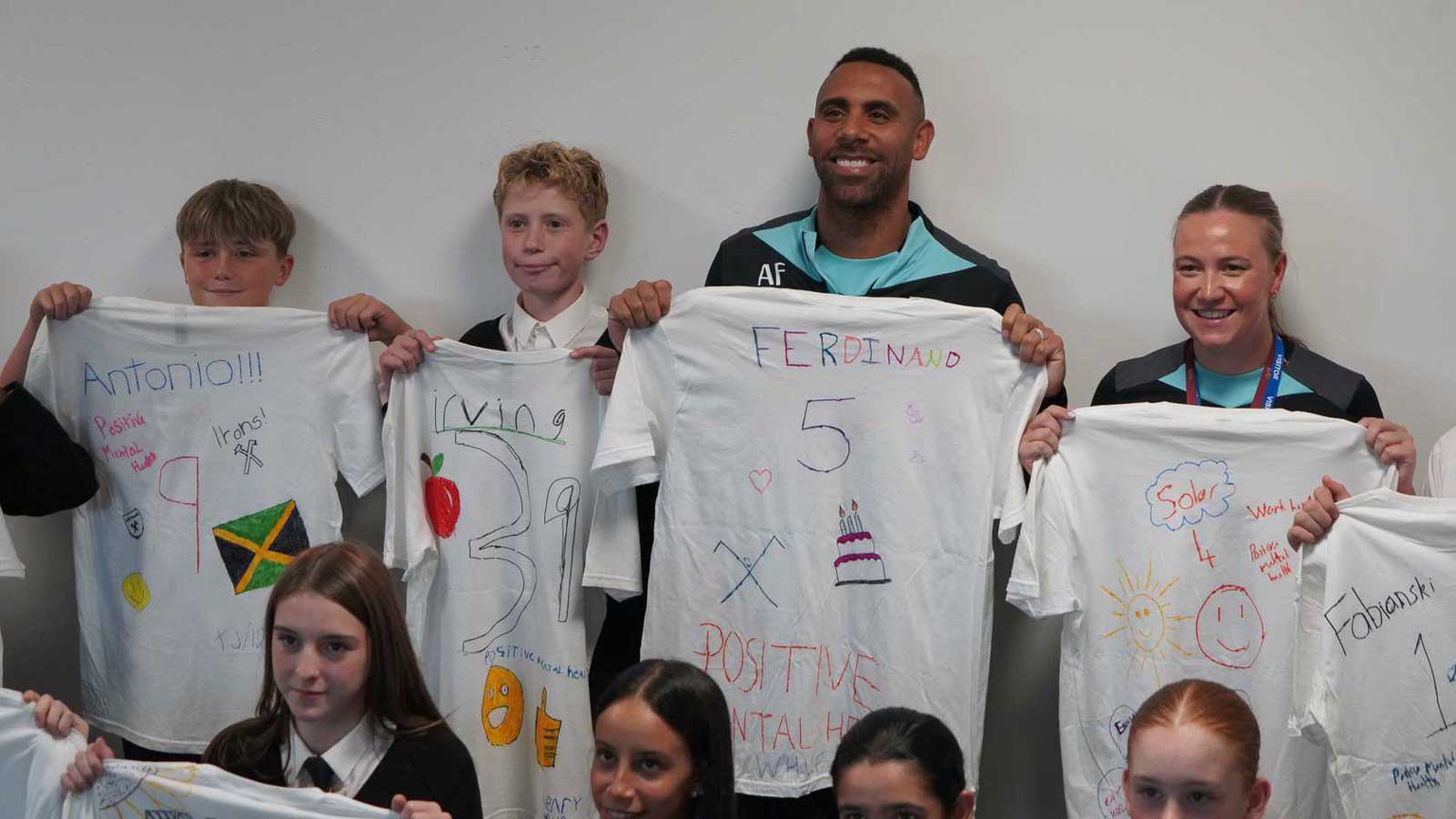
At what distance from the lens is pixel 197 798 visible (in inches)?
104

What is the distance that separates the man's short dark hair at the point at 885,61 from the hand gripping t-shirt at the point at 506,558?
0.89m

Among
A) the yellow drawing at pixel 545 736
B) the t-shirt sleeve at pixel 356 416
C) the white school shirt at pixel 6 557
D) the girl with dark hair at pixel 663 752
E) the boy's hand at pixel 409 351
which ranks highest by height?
the boy's hand at pixel 409 351

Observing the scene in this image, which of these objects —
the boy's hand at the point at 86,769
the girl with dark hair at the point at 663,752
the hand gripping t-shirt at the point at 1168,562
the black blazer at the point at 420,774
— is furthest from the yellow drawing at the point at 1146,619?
the boy's hand at the point at 86,769

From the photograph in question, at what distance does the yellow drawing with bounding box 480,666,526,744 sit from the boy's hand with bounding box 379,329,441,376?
2.19ft

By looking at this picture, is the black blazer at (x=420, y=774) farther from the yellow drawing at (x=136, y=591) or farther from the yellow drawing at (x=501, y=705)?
the yellow drawing at (x=136, y=591)

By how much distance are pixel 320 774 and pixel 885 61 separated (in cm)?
189

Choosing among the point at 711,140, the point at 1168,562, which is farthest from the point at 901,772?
Answer: the point at 711,140

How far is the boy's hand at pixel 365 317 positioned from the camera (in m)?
3.69

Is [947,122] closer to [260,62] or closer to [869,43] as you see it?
[869,43]

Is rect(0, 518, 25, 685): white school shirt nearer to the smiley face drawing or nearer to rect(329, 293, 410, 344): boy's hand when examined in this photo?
rect(329, 293, 410, 344): boy's hand

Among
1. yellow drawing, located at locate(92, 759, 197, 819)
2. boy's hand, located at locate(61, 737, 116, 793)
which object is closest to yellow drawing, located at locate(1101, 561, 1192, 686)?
yellow drawing, located at locate(92, 759, 197, 819)

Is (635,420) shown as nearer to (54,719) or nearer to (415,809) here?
(415,809)

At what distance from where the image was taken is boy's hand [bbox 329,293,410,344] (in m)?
3.69

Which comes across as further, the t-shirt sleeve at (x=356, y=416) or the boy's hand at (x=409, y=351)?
the t-shirt sleeve at (x=356, y=416)
